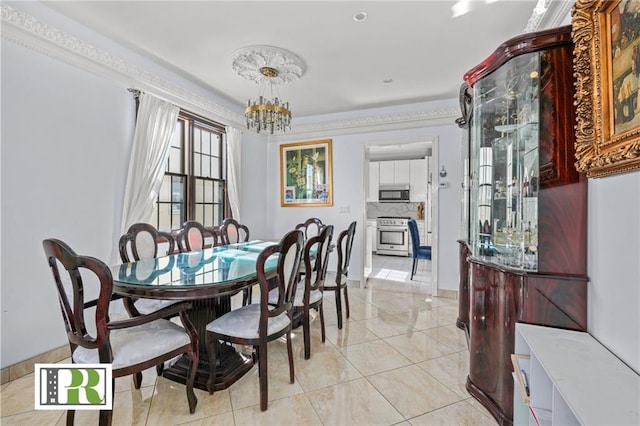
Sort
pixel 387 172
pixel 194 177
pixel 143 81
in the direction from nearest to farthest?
pixel 143 81
pixel 194 177
pixel 387 172

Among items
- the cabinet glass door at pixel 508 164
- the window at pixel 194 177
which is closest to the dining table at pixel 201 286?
the window at pixel 194 177

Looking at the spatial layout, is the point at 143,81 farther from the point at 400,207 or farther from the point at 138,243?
the point at 400,207

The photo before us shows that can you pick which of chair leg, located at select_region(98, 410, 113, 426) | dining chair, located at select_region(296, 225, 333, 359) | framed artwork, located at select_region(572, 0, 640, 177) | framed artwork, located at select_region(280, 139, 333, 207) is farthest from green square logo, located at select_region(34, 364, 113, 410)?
framed artwork, located at select_region(280, 139, 333, 207)

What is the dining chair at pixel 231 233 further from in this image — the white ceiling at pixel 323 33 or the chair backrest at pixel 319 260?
the white ceiling at pixel 323 33

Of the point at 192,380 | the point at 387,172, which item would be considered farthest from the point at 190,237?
the point at 387,172

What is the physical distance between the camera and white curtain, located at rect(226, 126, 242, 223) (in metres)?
4.46

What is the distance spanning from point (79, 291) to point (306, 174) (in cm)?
403

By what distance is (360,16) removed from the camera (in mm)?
2404

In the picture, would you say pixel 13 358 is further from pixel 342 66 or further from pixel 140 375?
pixel 342 66

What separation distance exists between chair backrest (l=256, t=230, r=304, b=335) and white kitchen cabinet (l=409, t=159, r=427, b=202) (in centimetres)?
618

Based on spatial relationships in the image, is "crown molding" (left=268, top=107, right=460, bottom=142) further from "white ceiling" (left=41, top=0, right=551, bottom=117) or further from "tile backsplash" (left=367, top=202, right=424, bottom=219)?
"tile backsplash" (left=367, top=202, right=424, bottom=219)

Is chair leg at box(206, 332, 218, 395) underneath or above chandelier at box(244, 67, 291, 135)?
underneath

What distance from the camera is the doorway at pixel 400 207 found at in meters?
5.27

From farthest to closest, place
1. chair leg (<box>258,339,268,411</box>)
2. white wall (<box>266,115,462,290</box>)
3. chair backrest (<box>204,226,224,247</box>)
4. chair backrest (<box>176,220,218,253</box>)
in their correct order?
white wall (<box>266,115,462,290</box>) → chair backrest (<box>204,226,224,247</box>) → chair backrest (<box>176,220,218,253</box>) → chair leg (<box>258,339,268,411</box>)
